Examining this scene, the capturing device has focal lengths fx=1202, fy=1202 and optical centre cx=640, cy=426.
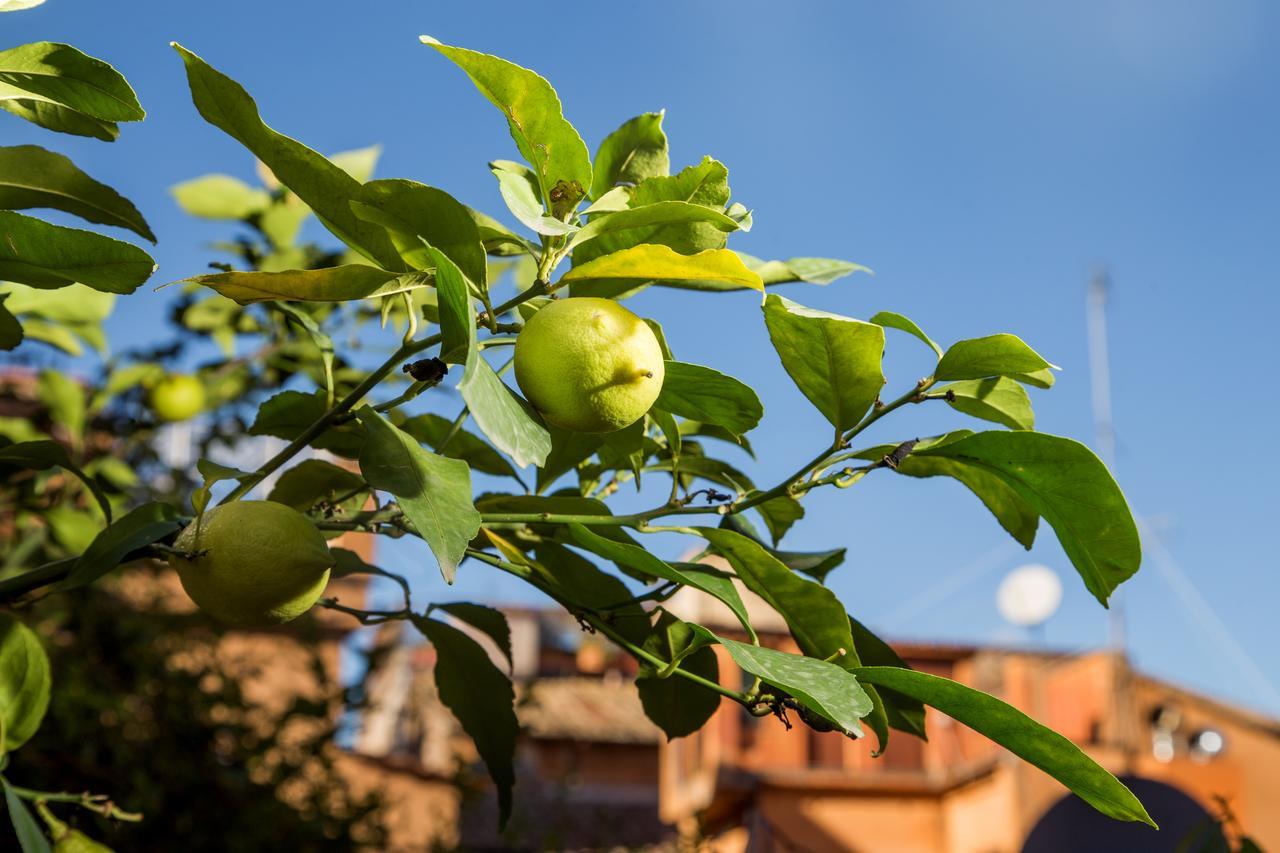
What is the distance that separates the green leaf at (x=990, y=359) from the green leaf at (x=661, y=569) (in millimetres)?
220

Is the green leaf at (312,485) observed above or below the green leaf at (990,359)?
below

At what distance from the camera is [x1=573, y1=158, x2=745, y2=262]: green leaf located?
0.74m

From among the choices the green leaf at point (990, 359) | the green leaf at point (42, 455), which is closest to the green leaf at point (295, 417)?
the green leaf at point (42, 455)

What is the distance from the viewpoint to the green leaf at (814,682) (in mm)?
626

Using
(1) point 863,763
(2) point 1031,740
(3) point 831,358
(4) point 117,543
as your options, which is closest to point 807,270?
(3) point 831,358

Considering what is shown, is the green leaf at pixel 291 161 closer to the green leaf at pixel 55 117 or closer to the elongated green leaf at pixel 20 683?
the green leaf at pixel 55 117

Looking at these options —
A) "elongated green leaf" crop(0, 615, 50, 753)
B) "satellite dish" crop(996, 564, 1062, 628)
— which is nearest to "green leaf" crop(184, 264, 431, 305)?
"elongated green leaf" crop(0, 615, 50, 753)

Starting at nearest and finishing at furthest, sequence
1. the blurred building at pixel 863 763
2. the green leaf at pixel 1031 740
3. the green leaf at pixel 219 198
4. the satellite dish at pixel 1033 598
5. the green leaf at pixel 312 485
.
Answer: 1. the green leaf at pixel 1031 740
2. the green leaf at pixel 312 485
3. the green leaf at pixel 219 198
4. the blurred building at pixel 863 763
5. the satellite dish at pixel 1033 598

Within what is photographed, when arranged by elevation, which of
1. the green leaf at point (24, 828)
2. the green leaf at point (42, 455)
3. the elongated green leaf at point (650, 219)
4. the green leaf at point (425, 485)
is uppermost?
the elongated green leaf at point (650, 219)

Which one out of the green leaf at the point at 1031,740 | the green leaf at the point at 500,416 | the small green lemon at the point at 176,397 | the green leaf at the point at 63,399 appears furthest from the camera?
the small green lemon at the point at 176,397

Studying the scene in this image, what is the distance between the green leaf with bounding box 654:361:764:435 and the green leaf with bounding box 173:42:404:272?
203 mm

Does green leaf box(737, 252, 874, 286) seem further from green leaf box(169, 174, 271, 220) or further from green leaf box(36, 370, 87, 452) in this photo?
green leaf box(36, 370, 87, 452)

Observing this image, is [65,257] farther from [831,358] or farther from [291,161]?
[831,358]

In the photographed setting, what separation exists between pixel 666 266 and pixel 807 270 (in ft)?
0.93
